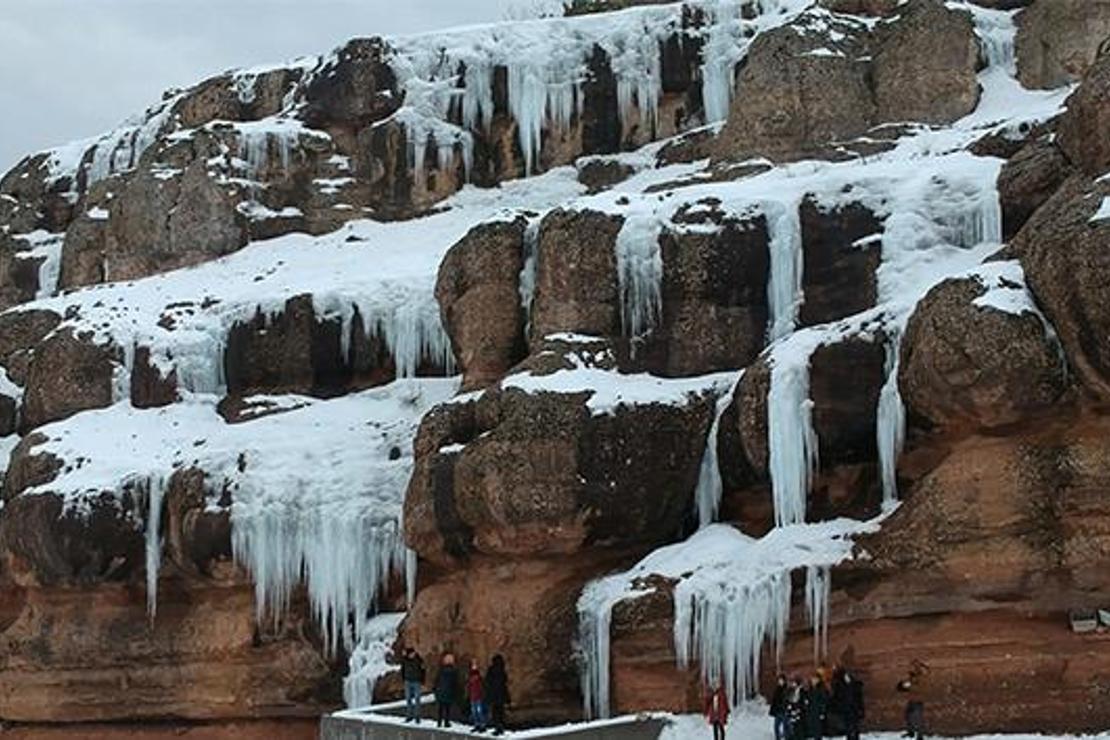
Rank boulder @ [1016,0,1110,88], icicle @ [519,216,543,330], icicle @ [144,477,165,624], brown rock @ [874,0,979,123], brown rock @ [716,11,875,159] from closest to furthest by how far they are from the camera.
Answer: icicle @ [519,216,543,330] → icicle @ [144,477,165,624] → boulder @ [1016,0,1110,88] → brown rock @ [874,0,979,123] → brown rock @ [716,11,875,159]

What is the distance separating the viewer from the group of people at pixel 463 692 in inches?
783

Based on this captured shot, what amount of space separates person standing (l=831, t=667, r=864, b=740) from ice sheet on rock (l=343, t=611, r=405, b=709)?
815cm

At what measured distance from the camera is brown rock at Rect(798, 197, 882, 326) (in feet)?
75.7

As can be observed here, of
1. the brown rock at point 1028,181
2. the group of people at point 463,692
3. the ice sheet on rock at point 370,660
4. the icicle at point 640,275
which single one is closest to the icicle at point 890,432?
the brown rock at point 1028,181

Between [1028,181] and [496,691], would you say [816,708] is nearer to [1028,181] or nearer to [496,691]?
[496,691]

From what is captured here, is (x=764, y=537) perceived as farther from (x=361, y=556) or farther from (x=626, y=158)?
(x=626, y=158)

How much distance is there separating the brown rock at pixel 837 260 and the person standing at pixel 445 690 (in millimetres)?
7579

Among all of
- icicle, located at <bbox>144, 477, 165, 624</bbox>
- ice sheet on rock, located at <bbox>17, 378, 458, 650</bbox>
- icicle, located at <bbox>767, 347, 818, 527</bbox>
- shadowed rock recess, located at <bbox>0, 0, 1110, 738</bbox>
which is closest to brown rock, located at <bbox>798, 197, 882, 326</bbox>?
shadowed rock recess, located at <bbox>0, 0, 1110, 738</bbox>

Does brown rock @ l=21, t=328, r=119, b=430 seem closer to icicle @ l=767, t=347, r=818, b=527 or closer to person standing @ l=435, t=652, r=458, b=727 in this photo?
person standing @ l=435, t=652, r=458, b=727

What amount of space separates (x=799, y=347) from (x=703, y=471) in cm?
253

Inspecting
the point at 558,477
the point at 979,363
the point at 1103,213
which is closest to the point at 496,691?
the point at 558,477

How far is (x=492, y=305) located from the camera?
1008 inches

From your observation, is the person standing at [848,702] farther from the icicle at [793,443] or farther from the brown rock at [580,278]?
the brown rock at [580,278]

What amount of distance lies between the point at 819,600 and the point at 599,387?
486 centimetres
